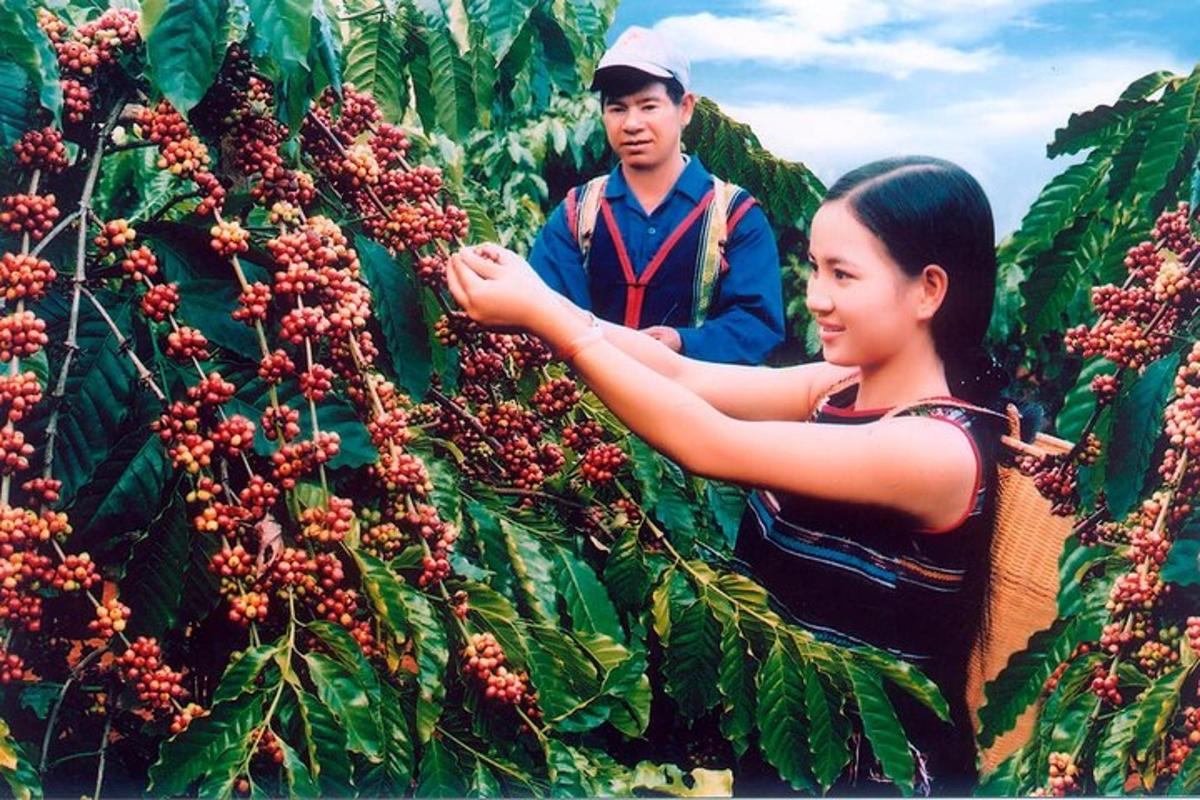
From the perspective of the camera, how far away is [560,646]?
1330mm

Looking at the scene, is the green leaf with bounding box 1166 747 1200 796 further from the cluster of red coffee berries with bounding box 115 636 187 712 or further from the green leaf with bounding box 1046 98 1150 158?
the cluster of red coffee berries with bounding box 115 636 187 712

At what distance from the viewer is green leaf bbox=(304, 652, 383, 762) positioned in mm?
1133

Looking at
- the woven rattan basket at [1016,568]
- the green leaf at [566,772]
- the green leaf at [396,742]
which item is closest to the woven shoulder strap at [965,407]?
the woven rattan basket at [1016,568]

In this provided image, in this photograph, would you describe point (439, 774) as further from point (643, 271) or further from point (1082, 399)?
point (1082, 399)

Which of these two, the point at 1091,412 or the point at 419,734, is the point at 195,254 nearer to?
the point at 419,734

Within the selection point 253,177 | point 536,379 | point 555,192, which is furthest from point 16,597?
point 555,192

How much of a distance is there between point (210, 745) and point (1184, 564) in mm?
1052

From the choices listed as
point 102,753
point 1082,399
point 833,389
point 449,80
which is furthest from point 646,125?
point 102,753

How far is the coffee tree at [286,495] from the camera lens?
1.14 metres

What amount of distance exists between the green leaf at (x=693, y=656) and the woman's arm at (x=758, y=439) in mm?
175

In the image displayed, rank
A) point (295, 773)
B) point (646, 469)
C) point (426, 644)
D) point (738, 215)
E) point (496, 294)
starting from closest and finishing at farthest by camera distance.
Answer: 1. point (295, 773)
2. point (426, 644)
3. point (496, 294)
4. point (646, 469)
5. point (738, 215)

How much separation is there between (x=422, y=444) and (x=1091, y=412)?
81 centimetres

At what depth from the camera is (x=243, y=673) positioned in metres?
1.14

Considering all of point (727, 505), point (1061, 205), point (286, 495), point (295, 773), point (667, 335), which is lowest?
point (295, 773)
